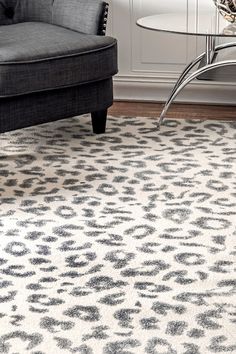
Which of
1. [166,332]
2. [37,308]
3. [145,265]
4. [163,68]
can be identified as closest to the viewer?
[166,332]

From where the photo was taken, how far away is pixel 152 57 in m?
4.54

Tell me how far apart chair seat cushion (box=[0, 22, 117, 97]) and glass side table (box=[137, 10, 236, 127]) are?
0.25 m

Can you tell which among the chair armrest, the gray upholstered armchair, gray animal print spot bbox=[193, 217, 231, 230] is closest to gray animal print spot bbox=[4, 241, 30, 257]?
gray animal print spot bbox=[193, 217, 231, 230]

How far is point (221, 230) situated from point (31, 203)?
0.72 metres

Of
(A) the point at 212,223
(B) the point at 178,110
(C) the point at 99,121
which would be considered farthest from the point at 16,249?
(B) the point at 178,110

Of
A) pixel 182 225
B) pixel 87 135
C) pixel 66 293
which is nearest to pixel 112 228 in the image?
pixel 182 225

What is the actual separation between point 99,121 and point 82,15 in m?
0.49

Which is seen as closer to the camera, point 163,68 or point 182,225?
point 182,225

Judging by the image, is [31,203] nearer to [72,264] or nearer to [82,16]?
[72,264]

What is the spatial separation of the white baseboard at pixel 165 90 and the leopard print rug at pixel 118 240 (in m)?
0.45

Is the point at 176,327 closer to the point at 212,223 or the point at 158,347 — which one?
the point at 158,347

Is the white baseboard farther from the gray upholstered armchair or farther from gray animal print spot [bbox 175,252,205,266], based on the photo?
gray animal print spot [bbox 175,252,205,266]

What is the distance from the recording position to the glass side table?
145 inches

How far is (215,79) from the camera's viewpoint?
156 inches
